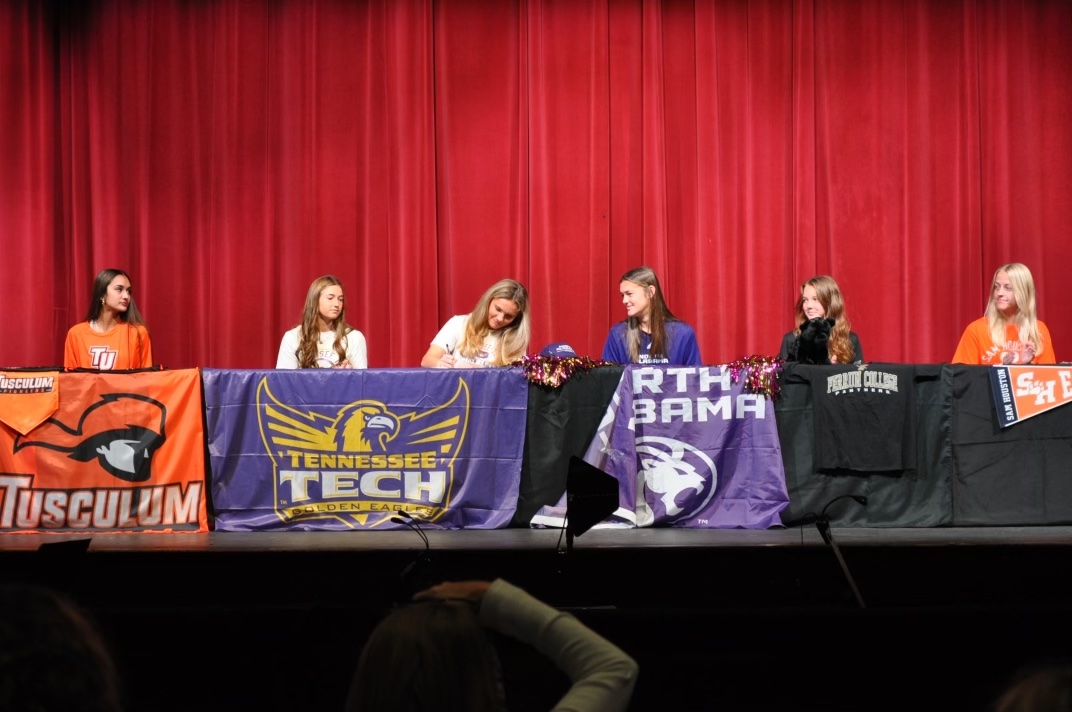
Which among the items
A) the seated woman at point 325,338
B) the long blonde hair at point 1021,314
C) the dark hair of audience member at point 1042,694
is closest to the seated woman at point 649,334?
the seated woman at point 325,338

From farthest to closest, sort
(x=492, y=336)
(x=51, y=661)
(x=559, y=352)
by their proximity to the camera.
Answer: (x=492, y=336) → (x=559, y=352) → (x=51, y=661)

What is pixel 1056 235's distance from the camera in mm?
9875

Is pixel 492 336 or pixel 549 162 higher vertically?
A: pixel 549 162

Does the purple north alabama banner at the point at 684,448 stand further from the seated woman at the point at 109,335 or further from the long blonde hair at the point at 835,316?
the seated woman at the point at 109,335

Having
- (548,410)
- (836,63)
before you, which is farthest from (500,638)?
(836,63)

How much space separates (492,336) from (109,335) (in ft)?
8.99

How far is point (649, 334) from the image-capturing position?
6.96 m

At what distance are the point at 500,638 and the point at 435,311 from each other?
23.4 feet

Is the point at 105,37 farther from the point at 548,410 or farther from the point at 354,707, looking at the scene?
the point at 354,707

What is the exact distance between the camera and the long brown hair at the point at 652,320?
6.86m

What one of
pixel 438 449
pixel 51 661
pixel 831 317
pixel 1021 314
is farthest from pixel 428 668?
pixel 1021 314

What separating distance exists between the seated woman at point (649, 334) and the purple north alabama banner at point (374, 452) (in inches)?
45.9

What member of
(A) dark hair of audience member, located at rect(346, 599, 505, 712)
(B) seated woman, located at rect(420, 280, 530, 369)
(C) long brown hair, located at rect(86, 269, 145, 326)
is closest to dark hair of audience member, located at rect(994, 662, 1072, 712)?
(A) dark hair of audience member, located at rect(346, 599, 505, 712)

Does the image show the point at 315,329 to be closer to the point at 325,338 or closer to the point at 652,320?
the point at 325,338
